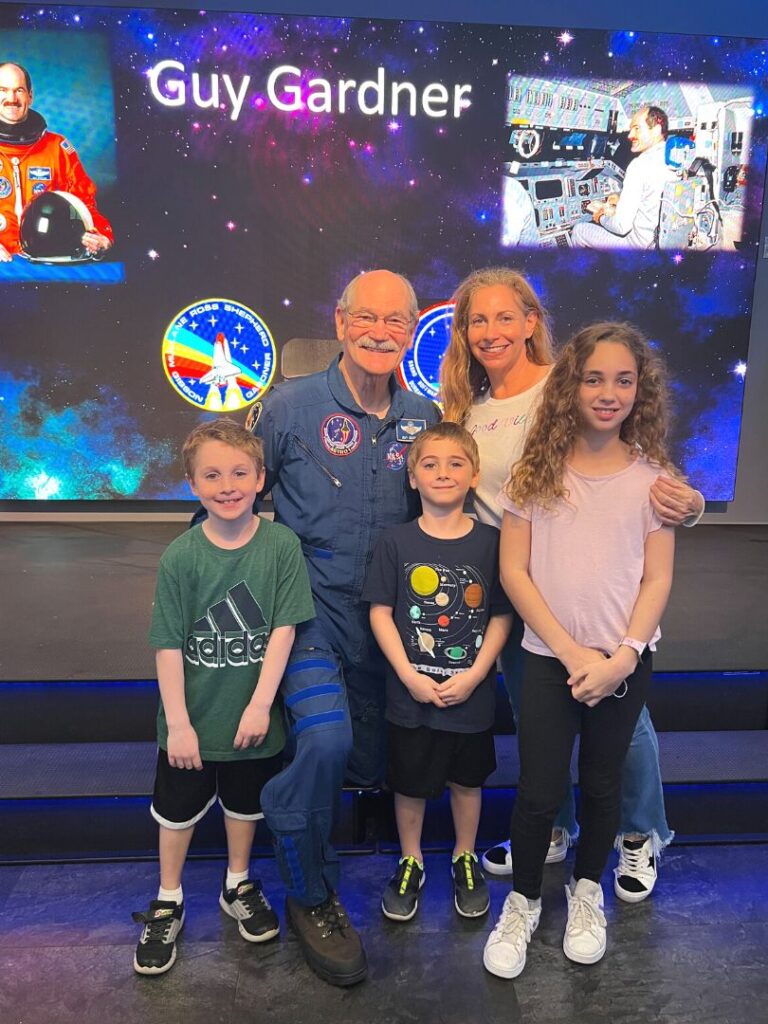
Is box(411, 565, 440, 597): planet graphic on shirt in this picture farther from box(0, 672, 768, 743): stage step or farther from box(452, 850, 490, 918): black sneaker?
box(0, 672, 768, 743): stage step

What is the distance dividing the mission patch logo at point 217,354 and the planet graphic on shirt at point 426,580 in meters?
3.48

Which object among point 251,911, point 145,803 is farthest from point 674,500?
point 145,803

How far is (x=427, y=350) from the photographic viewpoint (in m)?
4.89

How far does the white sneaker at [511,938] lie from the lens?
1.58 metres

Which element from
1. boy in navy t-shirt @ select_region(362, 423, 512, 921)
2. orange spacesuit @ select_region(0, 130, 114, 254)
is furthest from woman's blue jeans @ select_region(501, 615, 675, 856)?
orange spacesuit @ select_region(0, 130, 114, 254)

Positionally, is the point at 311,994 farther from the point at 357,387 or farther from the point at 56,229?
the point at 56,229

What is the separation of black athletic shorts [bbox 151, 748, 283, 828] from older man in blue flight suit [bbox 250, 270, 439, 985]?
116mm

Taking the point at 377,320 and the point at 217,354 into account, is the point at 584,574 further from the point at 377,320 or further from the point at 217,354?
the point at 217,354

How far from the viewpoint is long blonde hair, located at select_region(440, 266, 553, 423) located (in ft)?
6.08

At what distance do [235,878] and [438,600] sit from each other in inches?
34.1

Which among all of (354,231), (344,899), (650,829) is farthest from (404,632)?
(354,231)

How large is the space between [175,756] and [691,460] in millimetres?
4533

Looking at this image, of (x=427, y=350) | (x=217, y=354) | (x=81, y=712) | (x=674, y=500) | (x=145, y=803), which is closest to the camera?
(x=674, y=500)

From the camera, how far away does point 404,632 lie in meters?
1.71
